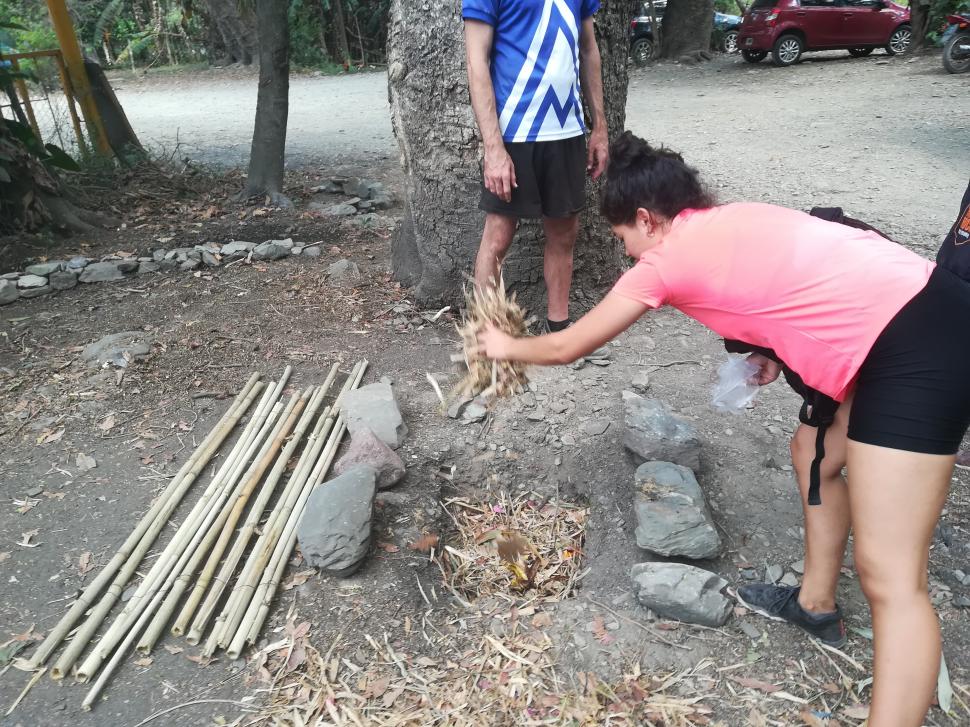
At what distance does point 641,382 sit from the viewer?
3.45m

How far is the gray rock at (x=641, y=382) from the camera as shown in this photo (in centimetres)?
343

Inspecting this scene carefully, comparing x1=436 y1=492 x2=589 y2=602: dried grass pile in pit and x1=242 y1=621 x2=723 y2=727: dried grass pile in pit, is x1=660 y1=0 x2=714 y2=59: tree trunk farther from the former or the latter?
x1=242 y1=621 x2=723 y2=727: dried grass pile in pit

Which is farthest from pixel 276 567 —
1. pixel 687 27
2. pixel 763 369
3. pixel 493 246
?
pixel 687 27

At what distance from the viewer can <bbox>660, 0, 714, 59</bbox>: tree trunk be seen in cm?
1548

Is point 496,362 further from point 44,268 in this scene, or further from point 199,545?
point 44,268

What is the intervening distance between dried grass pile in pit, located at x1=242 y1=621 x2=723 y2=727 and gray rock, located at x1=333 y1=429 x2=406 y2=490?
2.22 feet

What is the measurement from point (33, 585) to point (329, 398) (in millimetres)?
1434

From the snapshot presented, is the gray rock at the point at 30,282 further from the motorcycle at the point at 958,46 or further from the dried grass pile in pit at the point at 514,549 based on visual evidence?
the motorcycle at the point at 958,46

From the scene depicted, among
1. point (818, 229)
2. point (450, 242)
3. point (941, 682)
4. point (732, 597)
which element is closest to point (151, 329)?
point (450, 242)

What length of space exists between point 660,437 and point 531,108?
1464 mm

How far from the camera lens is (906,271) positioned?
166 cm

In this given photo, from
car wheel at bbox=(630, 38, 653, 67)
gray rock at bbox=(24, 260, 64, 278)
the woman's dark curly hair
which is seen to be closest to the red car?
car wheel at bbox=(630, 38, 653, 67)

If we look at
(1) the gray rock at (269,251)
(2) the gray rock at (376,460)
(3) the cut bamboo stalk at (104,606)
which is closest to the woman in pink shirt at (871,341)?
(2) the gray rock at (376,460)

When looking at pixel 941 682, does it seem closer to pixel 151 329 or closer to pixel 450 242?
pixel 450 242
